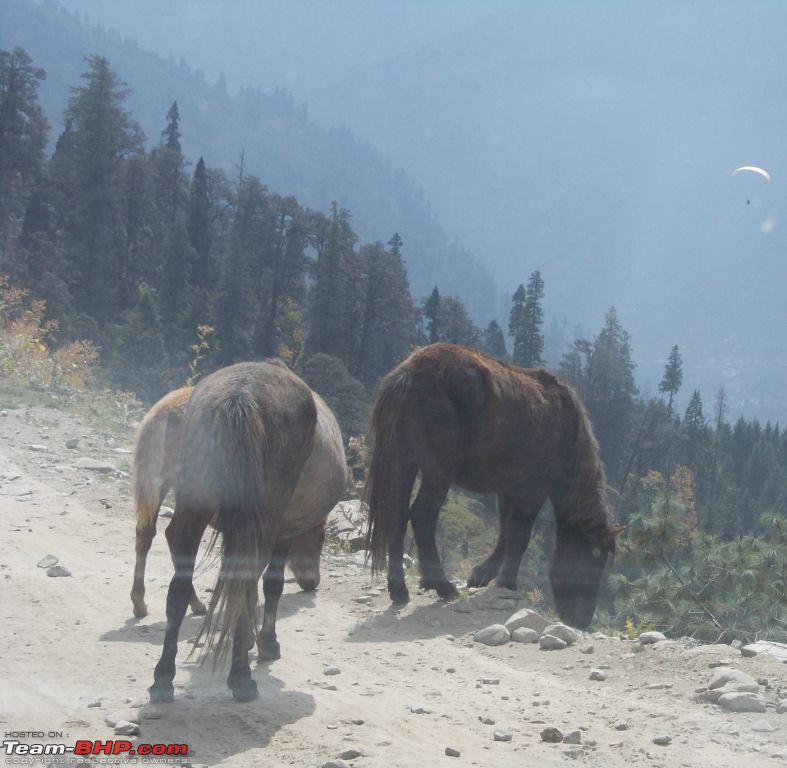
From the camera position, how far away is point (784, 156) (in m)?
84.4

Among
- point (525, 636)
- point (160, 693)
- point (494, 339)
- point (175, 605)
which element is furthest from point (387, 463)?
point (494, 339)

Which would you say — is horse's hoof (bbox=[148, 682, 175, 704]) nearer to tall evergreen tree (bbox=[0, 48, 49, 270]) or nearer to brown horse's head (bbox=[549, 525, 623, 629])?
brown horse's head (bbox=[549, 525, 623, 629])

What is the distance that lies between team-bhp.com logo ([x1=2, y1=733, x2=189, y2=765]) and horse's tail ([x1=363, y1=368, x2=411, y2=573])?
337 cm

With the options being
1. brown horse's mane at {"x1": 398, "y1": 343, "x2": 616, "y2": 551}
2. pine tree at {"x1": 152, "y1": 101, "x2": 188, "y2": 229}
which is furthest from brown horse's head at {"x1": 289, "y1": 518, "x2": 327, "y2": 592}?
pine tree at {"x1": 152, "y1": 101, "x2": 188, "y2": 229}

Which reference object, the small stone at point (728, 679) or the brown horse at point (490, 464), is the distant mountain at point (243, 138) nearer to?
the brown horse at point (490, 464)

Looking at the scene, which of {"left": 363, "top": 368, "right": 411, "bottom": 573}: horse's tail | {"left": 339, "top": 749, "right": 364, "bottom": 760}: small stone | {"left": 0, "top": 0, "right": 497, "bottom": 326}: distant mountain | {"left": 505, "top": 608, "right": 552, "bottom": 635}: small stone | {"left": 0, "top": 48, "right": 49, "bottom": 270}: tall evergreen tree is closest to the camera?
{"left": 339, "top": 749, "right": 364, "bottom": 760}: small stone

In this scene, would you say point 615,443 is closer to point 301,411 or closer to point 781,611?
point 781,611

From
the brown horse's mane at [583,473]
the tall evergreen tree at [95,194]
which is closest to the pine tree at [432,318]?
the tall evergreen tree at [95,194]

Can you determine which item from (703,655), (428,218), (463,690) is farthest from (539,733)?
(428,218)

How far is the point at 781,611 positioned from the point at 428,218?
149356 millimetres

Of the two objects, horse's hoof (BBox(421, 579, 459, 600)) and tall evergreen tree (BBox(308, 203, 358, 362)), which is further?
tall evergreen tree (BBox(308, 203, 358, 362))

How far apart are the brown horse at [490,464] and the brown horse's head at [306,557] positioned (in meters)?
0.52

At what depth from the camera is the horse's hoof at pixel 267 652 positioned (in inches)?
211

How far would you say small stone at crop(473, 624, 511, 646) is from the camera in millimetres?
6086
